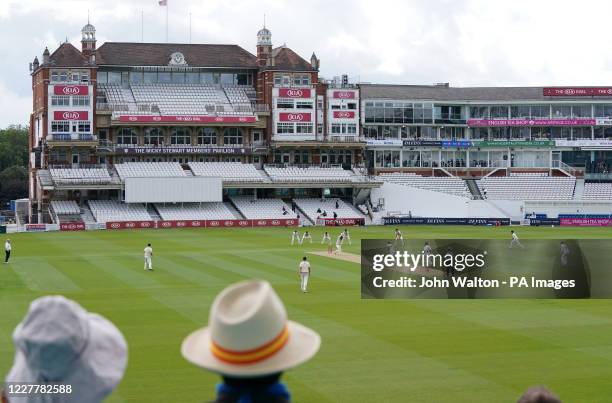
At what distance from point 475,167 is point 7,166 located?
182 feet

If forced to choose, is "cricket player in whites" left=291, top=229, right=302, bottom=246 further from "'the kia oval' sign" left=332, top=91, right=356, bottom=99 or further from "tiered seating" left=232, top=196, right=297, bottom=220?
"'the kia oval' sign" left=332, top=91, right=356, bottom=99

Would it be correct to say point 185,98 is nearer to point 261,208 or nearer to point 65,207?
point 261,208

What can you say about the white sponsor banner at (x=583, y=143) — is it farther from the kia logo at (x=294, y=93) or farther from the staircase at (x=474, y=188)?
the kia logo at (x=294, y=93)

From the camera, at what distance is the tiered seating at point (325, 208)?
8046cm

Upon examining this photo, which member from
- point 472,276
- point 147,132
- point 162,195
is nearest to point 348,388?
point 472,276

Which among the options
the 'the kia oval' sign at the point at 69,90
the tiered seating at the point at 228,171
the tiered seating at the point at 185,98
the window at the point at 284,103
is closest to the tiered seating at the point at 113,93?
the tiered seating at the point at 185,98

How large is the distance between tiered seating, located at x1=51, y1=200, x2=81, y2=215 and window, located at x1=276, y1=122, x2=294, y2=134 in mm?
18943

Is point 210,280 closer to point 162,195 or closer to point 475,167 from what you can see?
point 162,195

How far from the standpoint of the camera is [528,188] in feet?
288

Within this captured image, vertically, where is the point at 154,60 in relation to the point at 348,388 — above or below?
above

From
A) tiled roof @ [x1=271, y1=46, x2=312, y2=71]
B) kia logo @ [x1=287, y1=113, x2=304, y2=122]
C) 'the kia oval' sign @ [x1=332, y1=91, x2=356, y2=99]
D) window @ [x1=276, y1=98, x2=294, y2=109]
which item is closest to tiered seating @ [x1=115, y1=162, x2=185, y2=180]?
window @ [x1=276, y1=98, x2=294, y2=109]

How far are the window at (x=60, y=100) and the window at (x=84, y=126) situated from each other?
1933 mm

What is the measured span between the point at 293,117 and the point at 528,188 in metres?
21.5

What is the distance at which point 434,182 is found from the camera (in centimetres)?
8788
